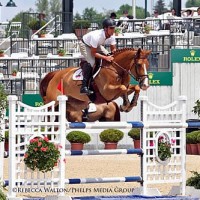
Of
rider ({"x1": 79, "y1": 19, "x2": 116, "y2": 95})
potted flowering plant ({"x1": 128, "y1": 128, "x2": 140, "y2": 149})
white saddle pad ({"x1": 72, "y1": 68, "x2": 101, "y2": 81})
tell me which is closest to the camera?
rider ({"x1": 79, "y1": 19, "x2": 116, "y2": 95})

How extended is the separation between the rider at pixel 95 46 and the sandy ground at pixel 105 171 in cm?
163

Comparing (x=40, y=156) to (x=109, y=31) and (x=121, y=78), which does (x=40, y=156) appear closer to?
(x=109, y=31)

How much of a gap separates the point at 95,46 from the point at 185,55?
9190 millimetres

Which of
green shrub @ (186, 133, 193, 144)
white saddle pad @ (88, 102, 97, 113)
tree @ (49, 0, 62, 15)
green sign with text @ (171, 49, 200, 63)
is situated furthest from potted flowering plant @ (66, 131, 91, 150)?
tree @ (49, 0, 62, 15)

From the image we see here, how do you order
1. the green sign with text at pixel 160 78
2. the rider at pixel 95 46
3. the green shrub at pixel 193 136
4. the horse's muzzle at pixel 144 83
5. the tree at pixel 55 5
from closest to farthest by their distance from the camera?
the horse's muzzle at pixel 144 83 → the rider at pixel 95 46 → the green shrub at pixel 193 136 → the green sign with text at pixel 160 78 → the tree at pixel 55 5

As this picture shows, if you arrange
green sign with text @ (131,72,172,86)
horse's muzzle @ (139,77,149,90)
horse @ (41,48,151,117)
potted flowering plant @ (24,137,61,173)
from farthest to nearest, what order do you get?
1. green sign with text @ (131,72,172,86)
2. horse @ (41,48,151,117)
3. horse's muzzle @ (139,77,149,90)
4. potted flowering plant @ (24,137,61,173)

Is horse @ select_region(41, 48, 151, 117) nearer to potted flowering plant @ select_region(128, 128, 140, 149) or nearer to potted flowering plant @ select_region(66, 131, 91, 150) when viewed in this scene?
potted flowering plant @ select_region(66, 131, 91, 150)

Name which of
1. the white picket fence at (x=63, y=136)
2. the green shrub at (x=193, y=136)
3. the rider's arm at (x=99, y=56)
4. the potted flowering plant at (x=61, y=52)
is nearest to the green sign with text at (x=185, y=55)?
the green shrub at (x=193, y=136)

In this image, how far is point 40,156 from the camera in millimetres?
13852

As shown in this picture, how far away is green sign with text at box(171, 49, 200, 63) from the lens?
26817mm

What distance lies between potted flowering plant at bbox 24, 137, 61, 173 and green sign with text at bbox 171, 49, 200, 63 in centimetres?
1319

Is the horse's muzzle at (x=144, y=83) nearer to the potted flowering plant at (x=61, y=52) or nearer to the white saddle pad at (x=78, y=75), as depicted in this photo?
the white saddle pad at (x=78, y=75)

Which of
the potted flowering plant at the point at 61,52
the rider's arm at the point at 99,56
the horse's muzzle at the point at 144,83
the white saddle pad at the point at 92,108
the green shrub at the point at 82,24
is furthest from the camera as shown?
the green shrub at the point at 82,24

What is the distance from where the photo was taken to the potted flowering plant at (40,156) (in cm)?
1384
